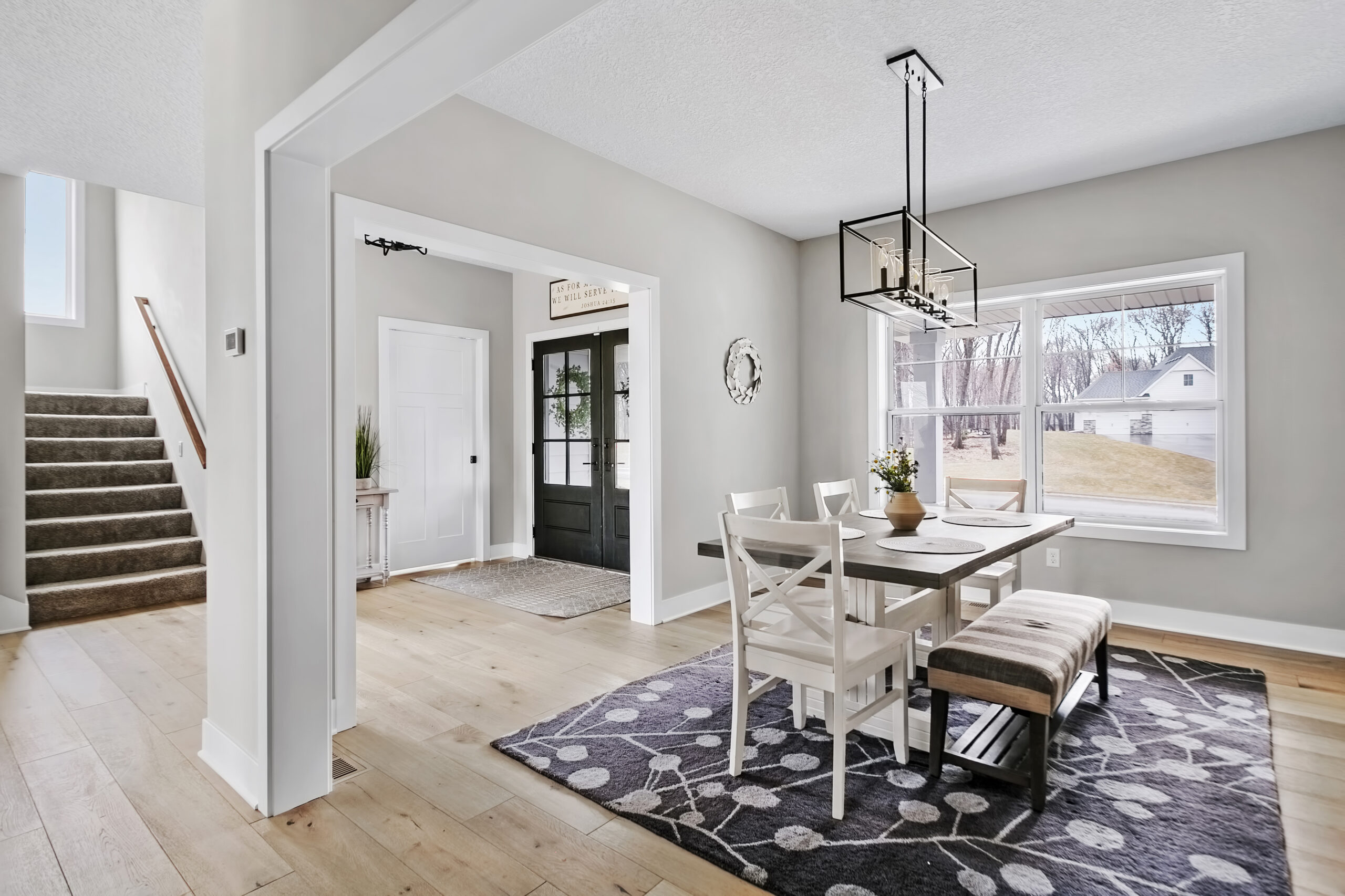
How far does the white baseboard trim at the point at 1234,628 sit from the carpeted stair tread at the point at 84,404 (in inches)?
314

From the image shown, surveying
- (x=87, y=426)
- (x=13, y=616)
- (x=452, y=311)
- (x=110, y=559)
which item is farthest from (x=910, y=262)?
(x=87, y=426)

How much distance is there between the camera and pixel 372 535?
5.14m

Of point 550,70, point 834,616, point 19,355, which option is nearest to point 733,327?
point 550,70

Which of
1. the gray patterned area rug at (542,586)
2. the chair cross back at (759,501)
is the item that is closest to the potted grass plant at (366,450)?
the gray patterned area rug at (542,586)

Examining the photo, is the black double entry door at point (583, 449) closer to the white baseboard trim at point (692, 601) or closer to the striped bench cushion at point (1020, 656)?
the white baseboard trim at point (692, 601)

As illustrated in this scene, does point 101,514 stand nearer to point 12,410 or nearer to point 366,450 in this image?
point 12,410

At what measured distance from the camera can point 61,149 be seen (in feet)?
12.1

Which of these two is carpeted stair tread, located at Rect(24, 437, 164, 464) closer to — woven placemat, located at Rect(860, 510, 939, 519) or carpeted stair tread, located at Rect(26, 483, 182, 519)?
carpeted stair tread, located at Rect(26, 483, 182, 519)

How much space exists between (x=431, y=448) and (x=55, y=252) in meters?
4.56

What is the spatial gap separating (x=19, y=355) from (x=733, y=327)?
14.6 feet

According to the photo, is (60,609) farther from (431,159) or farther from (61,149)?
(431,159)

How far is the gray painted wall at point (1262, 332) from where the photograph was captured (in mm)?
3504

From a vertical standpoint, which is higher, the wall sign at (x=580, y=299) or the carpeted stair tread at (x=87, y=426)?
the wall sign at (x=580, y=299)

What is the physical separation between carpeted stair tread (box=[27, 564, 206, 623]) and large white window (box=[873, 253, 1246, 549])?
17.1 feet
